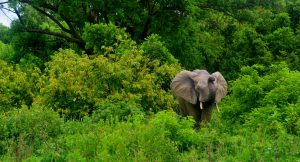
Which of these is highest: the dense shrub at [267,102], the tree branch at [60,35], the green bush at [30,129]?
the tree branch at [60,35]

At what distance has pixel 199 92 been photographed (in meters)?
14.2

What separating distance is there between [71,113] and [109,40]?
5594 millimetres

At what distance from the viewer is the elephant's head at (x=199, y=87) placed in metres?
14.1

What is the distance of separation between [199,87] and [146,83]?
6.88ft

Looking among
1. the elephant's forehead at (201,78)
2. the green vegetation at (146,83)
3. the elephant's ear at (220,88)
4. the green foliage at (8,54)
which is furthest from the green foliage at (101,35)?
the green foliage at (8,54)

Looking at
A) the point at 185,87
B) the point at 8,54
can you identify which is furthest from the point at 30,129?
the point at 8,54

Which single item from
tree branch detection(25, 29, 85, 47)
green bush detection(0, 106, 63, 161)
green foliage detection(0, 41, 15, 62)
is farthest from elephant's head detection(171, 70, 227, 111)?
green foliage detection(0, 41, 15, 62)

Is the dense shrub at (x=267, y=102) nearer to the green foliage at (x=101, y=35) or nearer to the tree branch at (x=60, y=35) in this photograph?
the green foliage at (x=101, y=35)

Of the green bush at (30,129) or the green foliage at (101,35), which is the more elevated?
the green foliage at (101,35)

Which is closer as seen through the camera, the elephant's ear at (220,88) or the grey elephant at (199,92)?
the grey elephant at (199,92)

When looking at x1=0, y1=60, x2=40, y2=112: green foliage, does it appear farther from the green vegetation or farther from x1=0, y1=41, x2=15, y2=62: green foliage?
x1=0, y1=41, x2=15, y2=62: green foliage

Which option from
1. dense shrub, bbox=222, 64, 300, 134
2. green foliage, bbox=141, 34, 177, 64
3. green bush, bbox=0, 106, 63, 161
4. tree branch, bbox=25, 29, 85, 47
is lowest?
green bush, bbox=0, 106, 63, 161

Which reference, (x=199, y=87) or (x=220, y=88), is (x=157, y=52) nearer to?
(x=220, y=88)

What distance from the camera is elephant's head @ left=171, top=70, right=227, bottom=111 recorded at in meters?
14.1
